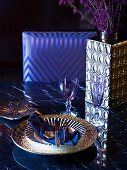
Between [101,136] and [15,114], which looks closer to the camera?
[101,136]

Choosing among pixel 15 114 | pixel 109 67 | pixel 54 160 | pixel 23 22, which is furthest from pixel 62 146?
pixel 23 22

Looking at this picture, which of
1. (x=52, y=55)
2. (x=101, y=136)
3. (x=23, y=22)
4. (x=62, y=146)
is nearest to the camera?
(x=62, y=146)

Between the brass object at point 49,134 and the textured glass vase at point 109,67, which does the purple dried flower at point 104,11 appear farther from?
the brass object at point 49,134

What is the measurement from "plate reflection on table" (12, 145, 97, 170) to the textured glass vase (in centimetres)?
36

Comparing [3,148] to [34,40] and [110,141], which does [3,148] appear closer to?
[110,141]

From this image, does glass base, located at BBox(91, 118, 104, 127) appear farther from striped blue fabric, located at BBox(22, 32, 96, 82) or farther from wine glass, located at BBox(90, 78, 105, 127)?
striped blue fabric, located at BBox(22, 32, 96, 82)

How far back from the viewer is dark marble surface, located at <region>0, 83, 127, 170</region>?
1.14 meters

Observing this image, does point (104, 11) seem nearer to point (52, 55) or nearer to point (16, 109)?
point (16, 109)

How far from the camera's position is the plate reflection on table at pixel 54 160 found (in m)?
1.14

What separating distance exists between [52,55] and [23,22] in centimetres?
100

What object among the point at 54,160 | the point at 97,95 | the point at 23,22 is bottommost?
the point at 54,160

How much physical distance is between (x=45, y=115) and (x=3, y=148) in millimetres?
221

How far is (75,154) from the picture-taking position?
1193 mm

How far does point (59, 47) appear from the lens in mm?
2070
